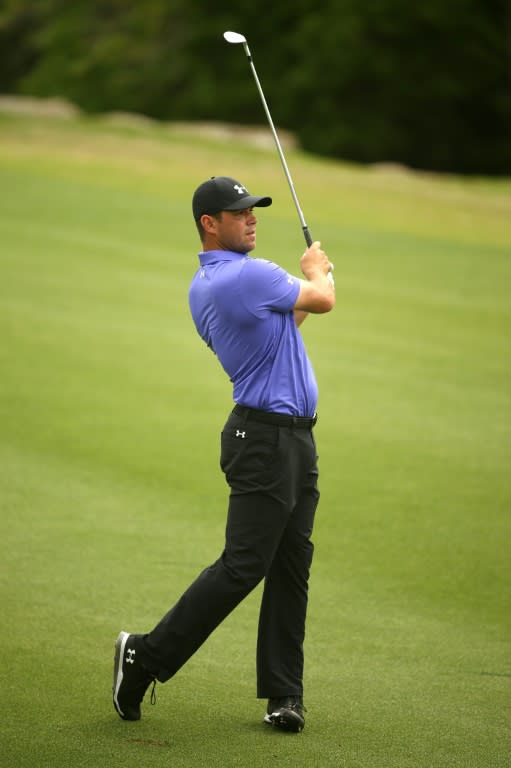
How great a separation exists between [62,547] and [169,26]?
3208 centimetres

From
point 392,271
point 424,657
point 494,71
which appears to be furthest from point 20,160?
point 424,657

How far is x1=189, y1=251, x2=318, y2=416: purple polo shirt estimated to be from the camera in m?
4.50

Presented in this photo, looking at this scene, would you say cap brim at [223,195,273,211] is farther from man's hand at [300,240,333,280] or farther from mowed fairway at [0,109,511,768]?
mowed fairway at [0,109,511,768]

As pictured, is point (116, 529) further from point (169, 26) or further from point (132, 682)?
point (169, 26)

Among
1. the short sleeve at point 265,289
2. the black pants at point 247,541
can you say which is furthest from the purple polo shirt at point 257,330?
the black pants at point 247,541

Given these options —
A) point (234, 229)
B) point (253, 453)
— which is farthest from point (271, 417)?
point (234, 229)

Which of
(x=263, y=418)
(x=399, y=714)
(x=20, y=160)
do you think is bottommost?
(x=399, y=714)

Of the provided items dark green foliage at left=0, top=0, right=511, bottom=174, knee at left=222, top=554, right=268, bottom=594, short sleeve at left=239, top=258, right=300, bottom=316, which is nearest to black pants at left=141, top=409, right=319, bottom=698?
knee at left=222, top=554, right=268, bottom=594

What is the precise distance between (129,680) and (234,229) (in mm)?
1758

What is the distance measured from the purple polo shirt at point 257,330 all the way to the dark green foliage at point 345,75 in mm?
26484

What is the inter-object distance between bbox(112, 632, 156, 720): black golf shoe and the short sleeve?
1.35 meters

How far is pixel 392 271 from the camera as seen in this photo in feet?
54.4

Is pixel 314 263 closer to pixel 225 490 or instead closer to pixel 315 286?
pixel 315 286

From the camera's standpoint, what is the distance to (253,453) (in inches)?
179
